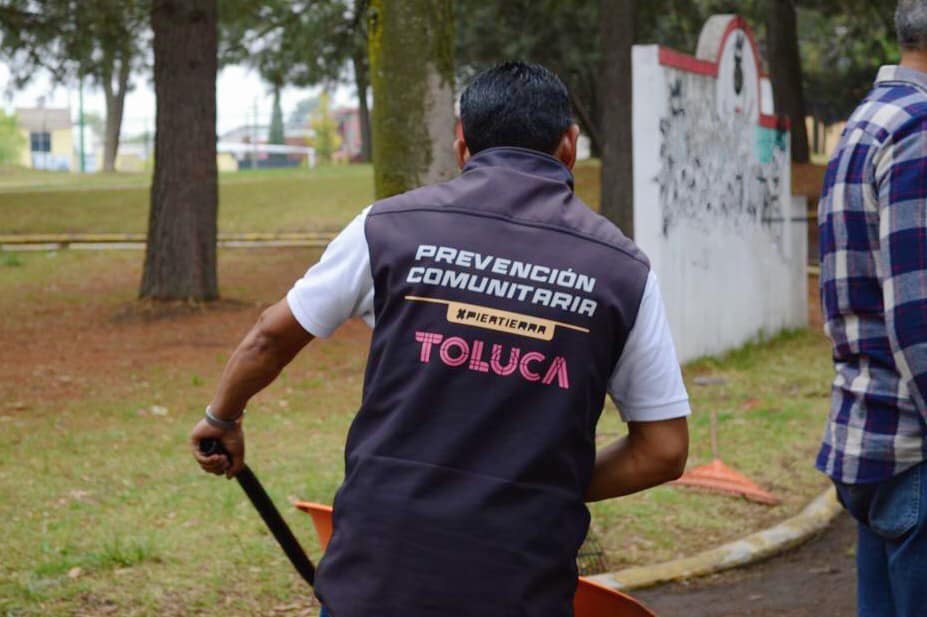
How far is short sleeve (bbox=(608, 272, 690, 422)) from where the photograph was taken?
2.56 meters

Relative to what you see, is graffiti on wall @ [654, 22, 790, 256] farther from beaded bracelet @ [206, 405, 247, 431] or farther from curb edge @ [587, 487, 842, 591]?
beaded bracelet @ [206, 405, 247, 431]

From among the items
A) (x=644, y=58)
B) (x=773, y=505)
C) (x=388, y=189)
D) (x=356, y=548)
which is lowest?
(x=773, y=505)

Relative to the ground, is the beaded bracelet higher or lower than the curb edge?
higher

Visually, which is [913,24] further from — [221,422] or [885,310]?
[221,422]

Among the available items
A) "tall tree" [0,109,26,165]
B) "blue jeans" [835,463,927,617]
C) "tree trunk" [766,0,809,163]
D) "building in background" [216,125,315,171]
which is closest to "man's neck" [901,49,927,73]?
"blue jeans" [835,463,927,617]

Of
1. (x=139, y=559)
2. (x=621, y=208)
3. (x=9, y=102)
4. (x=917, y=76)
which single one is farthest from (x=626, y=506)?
(x=9, y=102)

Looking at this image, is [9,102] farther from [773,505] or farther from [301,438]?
[773,505]

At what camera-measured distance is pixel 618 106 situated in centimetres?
1756

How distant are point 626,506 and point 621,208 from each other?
1118 cm

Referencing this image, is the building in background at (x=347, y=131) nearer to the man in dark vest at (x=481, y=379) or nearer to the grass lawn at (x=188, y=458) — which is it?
the grass lawn at (x=188, y=458)

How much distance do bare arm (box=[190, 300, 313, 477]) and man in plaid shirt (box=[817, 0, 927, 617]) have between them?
1.17 meters

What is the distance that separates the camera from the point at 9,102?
2294 centimetres

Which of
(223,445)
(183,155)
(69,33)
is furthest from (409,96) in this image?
(69,33)

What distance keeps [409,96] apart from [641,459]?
3.98m
